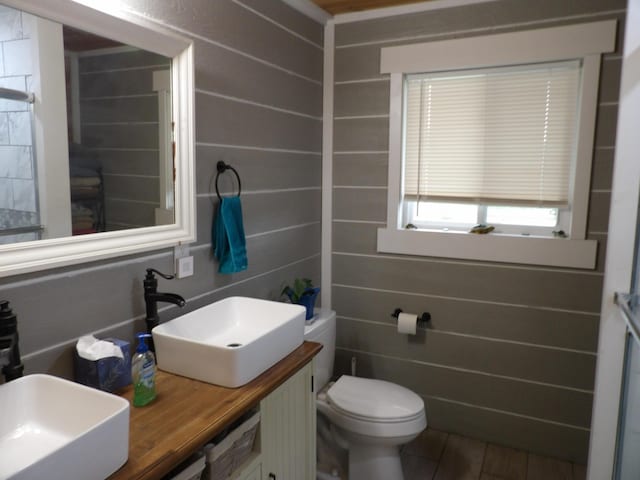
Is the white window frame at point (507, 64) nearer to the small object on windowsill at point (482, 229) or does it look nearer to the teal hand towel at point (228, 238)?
the small object on windowsill at point (482, 229)

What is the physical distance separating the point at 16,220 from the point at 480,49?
218cm

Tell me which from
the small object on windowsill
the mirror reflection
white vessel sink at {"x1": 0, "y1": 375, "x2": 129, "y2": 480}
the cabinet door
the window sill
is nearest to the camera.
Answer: white vessel sink at {"x1": 0, "y1": 375, "x2": 129, "y2": 480}

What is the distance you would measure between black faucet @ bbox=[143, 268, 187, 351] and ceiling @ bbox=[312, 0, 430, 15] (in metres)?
1.72

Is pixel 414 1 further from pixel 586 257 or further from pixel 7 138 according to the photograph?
A: pixel 7 138

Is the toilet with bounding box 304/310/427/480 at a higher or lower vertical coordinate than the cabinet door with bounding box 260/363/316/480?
lower

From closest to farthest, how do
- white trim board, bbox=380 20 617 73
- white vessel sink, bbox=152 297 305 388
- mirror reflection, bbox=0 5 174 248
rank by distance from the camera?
mirror reflection, bbox=0 5 174 248, white vessel sink, bbox=152 297 305 388, white trim board, bbox=380 20 617 73

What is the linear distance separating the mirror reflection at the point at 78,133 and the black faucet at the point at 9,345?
0.61 feet

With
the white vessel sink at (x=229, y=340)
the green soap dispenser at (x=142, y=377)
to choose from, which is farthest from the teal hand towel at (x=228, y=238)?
the green soap dispenser at (x=142, y=377)

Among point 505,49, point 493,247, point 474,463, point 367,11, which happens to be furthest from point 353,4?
point 474,463

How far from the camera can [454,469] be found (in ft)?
7.96

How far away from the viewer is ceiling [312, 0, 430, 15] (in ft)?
8.16

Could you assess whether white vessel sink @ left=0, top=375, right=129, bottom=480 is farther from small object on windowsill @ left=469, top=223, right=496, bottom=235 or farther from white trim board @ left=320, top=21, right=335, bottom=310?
small object on windowsill @ left=469, top=223, right=496, bottom=235

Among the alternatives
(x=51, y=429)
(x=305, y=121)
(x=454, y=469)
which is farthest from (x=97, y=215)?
(x=454, y=469)

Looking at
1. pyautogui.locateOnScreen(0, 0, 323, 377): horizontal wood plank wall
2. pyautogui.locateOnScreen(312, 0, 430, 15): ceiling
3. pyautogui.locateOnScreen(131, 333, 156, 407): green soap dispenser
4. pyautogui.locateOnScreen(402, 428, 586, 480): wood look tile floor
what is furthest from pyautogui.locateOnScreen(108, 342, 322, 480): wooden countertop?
pyautogui.locateOnScreen(312, 0, 430, 15): ceiling
